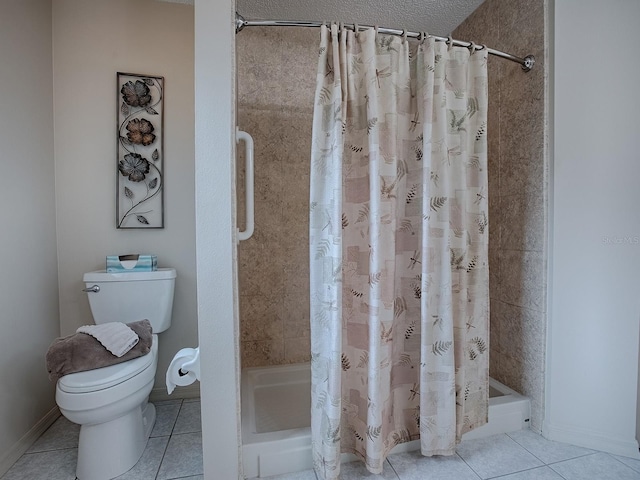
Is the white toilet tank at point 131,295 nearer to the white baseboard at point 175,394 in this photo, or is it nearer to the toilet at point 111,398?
the toilet at point 111,398

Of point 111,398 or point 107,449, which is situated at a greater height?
point 111,398

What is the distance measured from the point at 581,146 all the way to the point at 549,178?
0.59 feet

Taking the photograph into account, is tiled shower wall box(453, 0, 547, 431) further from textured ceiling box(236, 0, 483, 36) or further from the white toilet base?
the white toilet base

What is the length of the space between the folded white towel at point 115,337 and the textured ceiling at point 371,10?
1.90 meters

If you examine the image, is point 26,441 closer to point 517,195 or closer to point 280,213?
point 280,213

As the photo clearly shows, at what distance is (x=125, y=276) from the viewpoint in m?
1.59

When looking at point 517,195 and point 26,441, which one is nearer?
point 26,441

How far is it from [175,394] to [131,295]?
0.73 m

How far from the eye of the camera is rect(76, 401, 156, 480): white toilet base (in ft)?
4.03

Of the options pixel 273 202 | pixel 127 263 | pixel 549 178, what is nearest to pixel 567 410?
pixel 549 178

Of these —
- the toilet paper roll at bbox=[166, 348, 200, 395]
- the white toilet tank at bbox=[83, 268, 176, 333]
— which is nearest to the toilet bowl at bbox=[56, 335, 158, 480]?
the toilet paper roll at bbox=[166, 348, 200, 395]

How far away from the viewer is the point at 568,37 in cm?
139

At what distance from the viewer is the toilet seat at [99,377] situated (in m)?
1.14

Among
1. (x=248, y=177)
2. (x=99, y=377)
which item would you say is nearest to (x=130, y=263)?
(x=99, y=377)
